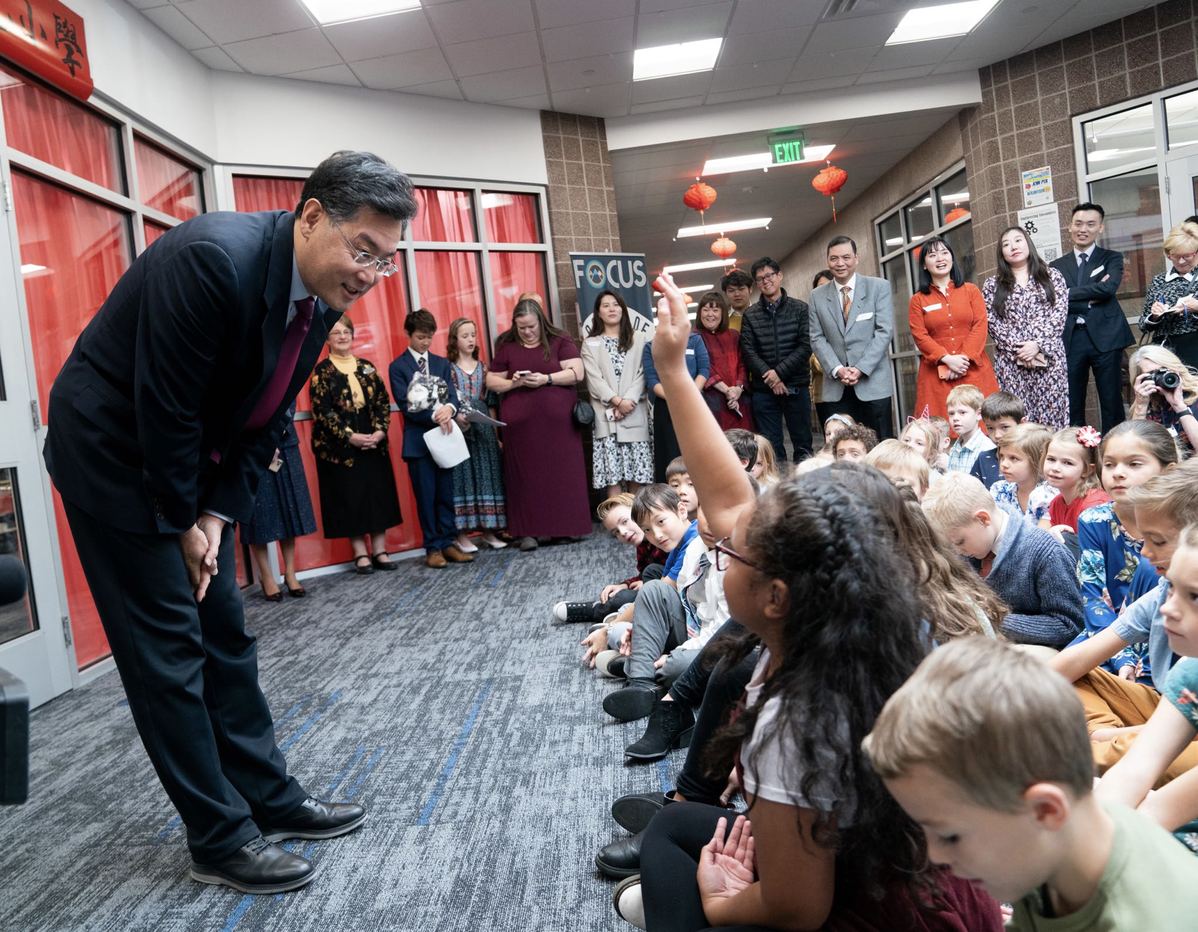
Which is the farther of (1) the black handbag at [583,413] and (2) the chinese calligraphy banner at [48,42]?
(1) the black handbag at [583,413]

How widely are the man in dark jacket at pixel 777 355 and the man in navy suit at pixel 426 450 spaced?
1.85 metres

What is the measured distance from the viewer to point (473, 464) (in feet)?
18.4

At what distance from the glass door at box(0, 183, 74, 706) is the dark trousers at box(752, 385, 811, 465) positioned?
12.5 feet

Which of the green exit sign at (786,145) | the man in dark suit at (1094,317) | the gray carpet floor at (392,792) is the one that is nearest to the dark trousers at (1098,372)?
the man in dark suit at (1094,317)

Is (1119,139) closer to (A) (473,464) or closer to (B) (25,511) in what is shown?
(A) (473,464)

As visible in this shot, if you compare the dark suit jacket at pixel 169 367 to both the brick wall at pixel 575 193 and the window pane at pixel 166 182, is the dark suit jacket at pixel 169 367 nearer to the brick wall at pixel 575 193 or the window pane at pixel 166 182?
the window pane at pixel 166 182

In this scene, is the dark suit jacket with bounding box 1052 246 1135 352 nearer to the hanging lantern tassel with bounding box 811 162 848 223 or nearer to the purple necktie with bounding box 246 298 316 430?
the hanging lantern tassel with bounding box 811 162 848 223

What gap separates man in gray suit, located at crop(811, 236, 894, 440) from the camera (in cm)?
515

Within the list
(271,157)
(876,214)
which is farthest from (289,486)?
(876,214)

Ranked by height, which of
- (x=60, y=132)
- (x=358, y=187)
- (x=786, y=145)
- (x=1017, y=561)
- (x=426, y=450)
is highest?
(x=786, y=145)

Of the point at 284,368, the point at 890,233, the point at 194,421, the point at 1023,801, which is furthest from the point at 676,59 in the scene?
the point at 1023,801

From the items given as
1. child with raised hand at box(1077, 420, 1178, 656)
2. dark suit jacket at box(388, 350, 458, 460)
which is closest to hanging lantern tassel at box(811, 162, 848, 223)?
dark suit jacket at box(388, 350, 458, 460)

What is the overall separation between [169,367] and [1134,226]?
6485 millimetres

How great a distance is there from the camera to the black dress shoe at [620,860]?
5.44 ft
